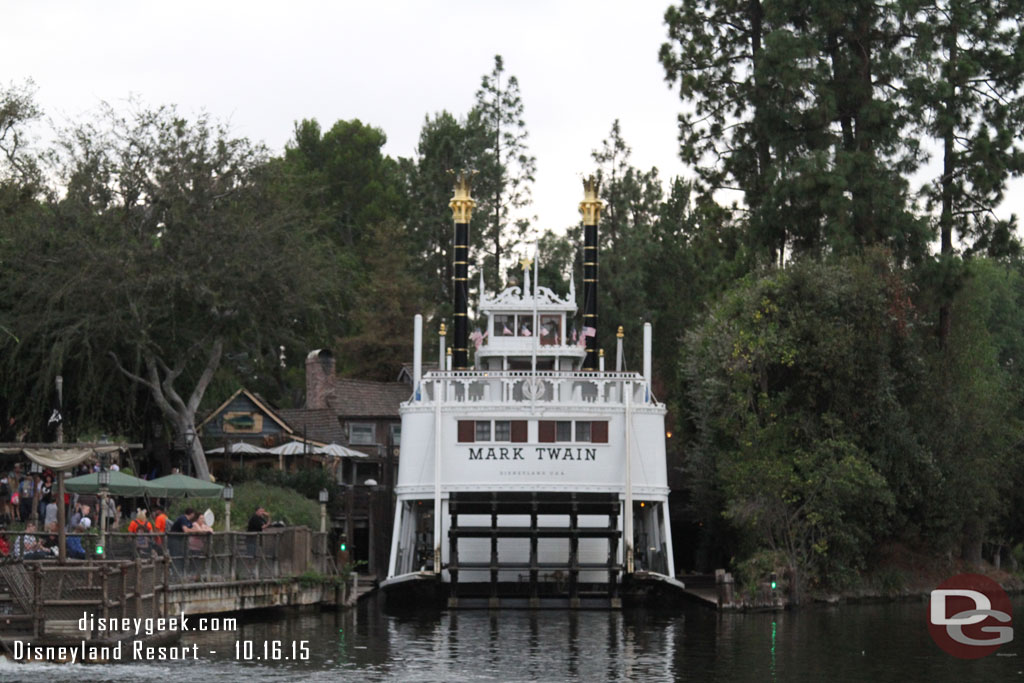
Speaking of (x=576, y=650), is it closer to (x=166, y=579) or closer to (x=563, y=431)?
(x=166, y=579)

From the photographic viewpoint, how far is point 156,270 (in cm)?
4600

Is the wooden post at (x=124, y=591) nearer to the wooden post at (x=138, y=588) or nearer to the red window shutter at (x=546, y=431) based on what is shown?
the wooden post at (x=138, y=588)

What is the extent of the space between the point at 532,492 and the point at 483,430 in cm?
210

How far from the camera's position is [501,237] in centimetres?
7025

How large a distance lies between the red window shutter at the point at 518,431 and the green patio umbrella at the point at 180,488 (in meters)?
8.08

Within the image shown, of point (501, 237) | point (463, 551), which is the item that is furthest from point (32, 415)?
point (501, 237)

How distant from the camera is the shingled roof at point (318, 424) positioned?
5684cm

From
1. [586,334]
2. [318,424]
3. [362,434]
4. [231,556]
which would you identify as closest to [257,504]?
[231,556]

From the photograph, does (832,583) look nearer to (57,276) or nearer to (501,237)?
(57,276)

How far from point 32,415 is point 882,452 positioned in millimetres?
22662

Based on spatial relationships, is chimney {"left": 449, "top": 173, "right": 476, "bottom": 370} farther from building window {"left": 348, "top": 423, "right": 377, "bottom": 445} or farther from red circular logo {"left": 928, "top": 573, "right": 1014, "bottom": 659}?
red circular logo {"left": 928, "top": 573, "right": 1014, "bottom": 659}

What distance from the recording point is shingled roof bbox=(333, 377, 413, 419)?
194 feet

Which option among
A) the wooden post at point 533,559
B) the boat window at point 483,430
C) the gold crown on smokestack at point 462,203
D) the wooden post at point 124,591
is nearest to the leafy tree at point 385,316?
the gold crown on smokestack at point 462,203

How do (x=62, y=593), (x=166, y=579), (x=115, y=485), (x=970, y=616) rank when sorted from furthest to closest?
(x=970, y=616) → (x=115, y=485) → (x=166, y=579) → (x=62, y=593)
